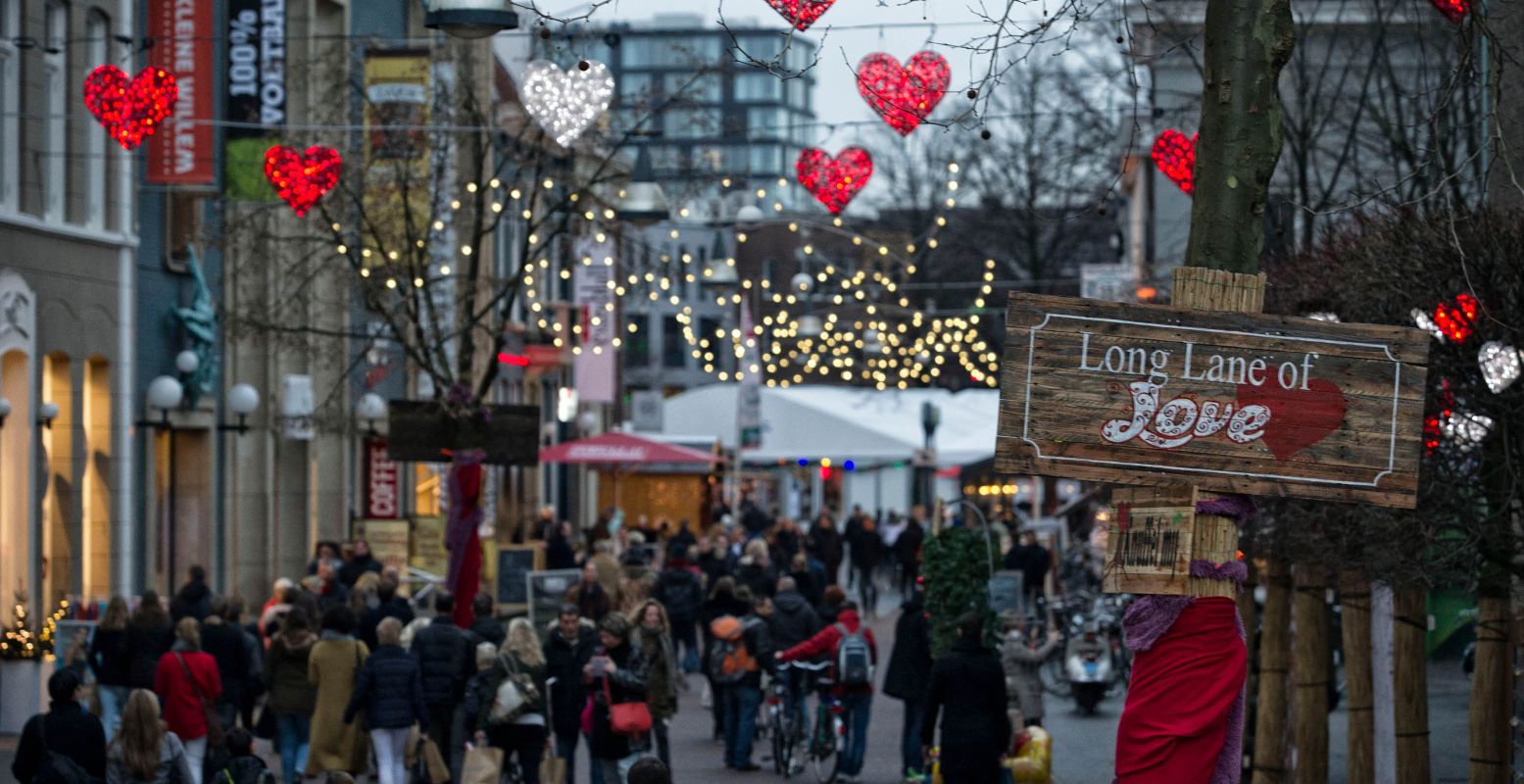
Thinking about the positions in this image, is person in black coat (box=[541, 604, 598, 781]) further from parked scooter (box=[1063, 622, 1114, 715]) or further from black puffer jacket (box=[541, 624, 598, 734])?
parked scooter (box=[1063, 622, 1114, 715])

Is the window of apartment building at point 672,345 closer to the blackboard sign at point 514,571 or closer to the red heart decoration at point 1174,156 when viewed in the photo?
the blackboard sign at point 514,571

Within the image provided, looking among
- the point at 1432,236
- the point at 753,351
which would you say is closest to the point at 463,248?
the point at 753,351

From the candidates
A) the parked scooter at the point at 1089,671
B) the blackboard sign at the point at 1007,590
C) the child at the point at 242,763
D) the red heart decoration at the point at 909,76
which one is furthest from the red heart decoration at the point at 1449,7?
the blackboard sign at the point at 1007,590

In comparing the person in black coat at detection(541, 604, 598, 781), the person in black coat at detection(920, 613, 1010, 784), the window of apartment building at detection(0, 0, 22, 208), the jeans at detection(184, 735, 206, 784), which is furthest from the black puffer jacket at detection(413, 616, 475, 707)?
the window of apartment building at detection(0, 0, 22, 208)

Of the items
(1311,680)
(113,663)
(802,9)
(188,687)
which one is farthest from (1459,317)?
(113,663)

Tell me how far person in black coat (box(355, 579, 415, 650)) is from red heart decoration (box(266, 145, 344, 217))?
4.37 m

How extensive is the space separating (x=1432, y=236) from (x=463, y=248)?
25573mm

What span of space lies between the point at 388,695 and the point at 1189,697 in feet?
29.2

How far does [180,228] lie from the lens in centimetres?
2869

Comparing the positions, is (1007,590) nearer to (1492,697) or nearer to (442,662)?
(442,662)

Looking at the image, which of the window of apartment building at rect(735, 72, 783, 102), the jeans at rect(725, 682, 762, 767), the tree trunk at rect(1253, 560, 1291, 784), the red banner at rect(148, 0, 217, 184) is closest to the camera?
the tree trunk at rect(1253, 560, 1291, 784)

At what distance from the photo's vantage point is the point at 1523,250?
11.7 metres

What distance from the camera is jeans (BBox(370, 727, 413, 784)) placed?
16.0 m

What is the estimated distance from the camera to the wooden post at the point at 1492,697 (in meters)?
13.5
